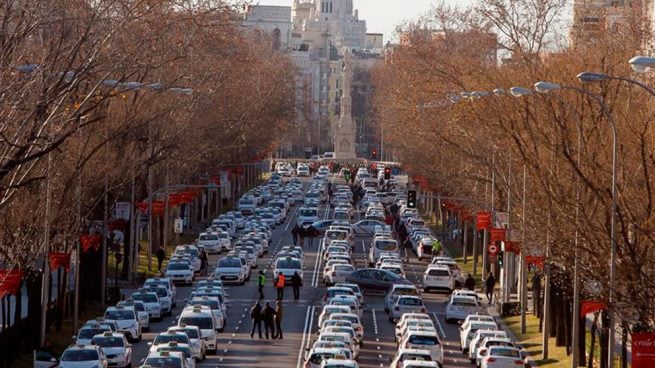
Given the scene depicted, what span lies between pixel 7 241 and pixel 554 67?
17.0 m

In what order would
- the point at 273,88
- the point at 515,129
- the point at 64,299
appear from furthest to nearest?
1. the point at 273,88
2. the point at 64,299
3. the point at 515,129

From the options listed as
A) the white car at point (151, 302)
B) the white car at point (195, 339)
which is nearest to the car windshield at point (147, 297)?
the white car at point (151, 302)

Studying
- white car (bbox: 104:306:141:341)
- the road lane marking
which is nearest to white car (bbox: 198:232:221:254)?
the road lane marking

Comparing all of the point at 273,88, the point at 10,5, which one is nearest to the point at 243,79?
the point at 273,88

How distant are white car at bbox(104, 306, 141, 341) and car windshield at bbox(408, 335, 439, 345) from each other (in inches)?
350

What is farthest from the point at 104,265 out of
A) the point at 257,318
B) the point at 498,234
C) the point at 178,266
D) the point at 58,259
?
the point at 498,234

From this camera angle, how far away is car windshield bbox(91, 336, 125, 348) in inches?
1853

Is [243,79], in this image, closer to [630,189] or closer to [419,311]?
[419,311]

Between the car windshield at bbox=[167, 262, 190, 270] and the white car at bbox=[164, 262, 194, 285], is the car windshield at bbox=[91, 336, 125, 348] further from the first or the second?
the car windshield at bbox=[167, 262, 190, 270]

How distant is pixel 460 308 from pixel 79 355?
71.0 feet

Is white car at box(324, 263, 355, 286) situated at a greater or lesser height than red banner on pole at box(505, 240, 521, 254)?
lesser

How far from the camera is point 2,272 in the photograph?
1735 inches

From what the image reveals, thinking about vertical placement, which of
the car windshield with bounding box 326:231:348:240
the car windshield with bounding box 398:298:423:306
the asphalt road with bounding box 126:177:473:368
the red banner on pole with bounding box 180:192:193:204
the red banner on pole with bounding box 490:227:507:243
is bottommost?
the asphalt road with bounding box 126:177:473:368

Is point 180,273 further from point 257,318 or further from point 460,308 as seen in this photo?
point 257,318
